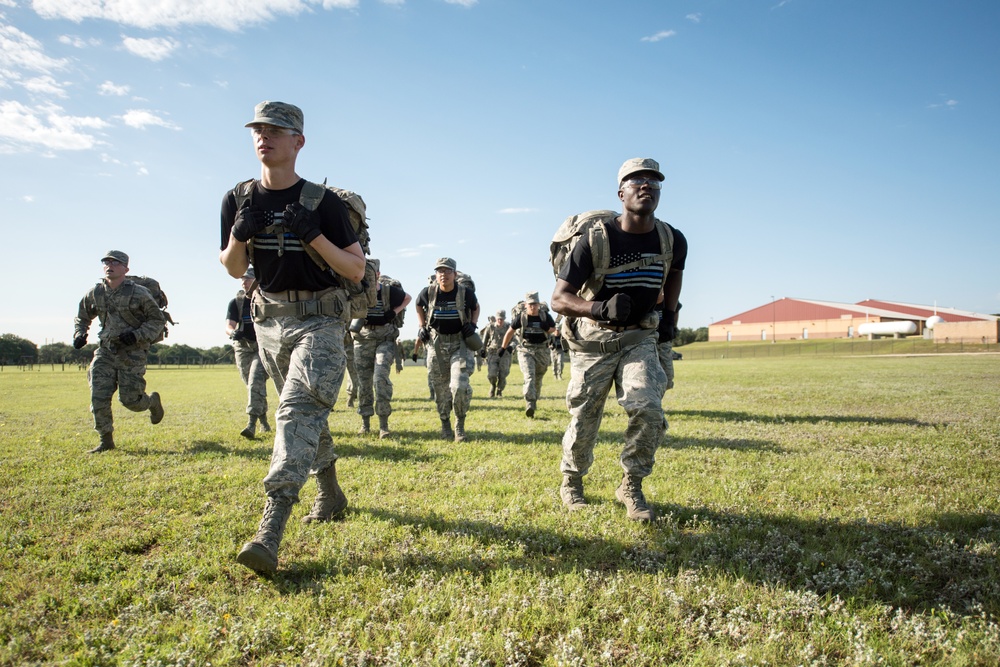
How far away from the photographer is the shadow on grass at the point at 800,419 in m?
9.98

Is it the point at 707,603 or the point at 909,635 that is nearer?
A: the point at 909,635

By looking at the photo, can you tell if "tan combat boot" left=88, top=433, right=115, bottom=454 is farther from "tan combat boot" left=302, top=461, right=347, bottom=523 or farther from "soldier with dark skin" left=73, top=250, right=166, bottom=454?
"tan combat boot" left=302, top=461, right=347, bottom=523

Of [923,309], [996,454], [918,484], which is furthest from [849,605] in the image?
[923,309]

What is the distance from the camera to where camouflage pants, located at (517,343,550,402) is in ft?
37.9

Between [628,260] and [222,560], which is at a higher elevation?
[628,260]

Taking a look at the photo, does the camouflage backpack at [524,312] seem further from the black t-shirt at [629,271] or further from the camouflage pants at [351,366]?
the black t-shirt at [629,271]

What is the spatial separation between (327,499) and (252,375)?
538 cm

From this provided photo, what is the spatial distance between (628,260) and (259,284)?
2.88m

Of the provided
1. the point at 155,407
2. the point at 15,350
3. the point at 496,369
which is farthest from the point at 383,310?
the point at 15,350

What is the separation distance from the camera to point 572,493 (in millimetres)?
4973

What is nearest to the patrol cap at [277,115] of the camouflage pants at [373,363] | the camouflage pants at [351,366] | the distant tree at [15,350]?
the camouflage pants at [351,366]

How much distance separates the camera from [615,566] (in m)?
3.68

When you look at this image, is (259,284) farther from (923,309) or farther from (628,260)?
(923,309)

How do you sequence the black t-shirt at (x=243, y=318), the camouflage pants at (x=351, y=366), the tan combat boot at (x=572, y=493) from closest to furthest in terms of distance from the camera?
1. the tan combat boot at (x=572, y=493)
2. the black t-shirt at (x=243, y=318)
3. the camouflage pants at (x=351, y=366)
